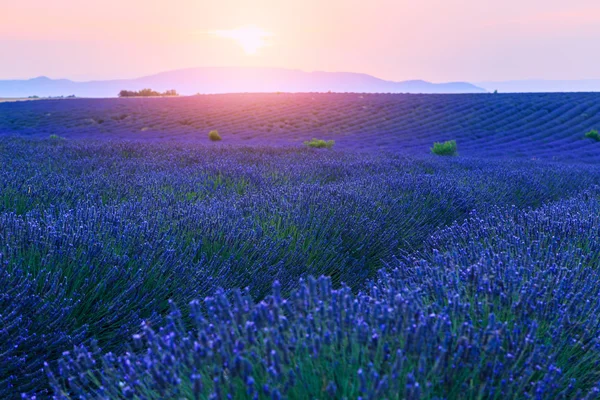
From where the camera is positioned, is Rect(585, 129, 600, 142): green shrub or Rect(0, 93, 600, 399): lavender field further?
Rect(585, 129, 600, 142): green shrub

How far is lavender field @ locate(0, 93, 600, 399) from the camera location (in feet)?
3.81

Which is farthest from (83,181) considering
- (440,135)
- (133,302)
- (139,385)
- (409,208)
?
(440,135)

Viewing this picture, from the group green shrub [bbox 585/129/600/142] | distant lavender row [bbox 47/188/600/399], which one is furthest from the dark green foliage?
distant lavender row [bbox 47/188/600/399]

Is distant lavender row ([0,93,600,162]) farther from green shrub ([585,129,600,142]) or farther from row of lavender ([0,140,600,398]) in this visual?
row of lavender ([0,140,600,398])

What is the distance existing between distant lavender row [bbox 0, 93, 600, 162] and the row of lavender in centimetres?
699

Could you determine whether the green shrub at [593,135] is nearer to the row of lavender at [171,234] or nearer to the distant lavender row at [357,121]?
the distant lavender row at [357,121]

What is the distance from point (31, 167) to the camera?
14.8 ft

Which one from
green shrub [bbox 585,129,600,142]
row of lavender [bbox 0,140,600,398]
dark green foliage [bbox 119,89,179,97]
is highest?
dark green foliage [bbox 119,89,179,97]

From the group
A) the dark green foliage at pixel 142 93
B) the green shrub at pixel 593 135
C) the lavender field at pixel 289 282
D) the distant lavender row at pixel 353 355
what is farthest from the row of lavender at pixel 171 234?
the dark green foliage at pixel 142 93

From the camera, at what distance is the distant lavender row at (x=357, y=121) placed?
43.2 ft

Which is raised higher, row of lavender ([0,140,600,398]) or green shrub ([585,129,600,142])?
green shrub ([585,129,600,142])

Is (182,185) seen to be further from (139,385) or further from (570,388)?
(570,388)

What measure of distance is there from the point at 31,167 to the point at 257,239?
2.93 metres

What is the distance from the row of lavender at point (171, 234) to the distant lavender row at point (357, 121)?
6989 millimetres
